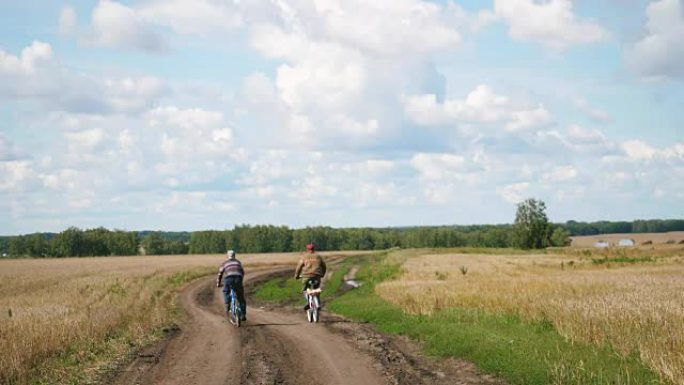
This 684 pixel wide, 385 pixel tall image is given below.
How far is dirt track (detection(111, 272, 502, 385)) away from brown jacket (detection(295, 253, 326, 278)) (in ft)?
7.10

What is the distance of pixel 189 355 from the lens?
1526cm

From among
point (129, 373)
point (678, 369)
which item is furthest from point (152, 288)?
point (678, 369)

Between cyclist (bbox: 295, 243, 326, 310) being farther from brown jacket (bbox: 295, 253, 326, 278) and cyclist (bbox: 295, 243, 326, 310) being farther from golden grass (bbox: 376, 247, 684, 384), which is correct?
golden grass (bbox: 376, 247, 684, 384)

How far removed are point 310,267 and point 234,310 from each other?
2942mm

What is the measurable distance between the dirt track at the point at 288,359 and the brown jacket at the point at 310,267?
85.2 inches

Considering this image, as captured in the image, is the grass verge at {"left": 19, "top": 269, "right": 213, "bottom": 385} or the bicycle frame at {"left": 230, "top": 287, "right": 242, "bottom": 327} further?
the bicycle frame at {"left": 230, "top": 287, "right": 242, "bottom": 327}

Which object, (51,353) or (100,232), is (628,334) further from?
(100,232)

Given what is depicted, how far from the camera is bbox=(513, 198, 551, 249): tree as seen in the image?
147000 mm

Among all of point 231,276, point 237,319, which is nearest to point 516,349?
point 237,319

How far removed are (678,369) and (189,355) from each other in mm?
9654

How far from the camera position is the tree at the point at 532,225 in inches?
5787

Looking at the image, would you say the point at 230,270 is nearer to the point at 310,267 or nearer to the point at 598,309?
the point at 310,267

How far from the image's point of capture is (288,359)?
14.5 m

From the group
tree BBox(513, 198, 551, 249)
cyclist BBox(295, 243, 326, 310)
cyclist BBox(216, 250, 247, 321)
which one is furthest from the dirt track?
tree BBox(513, 198, 551, 249)
